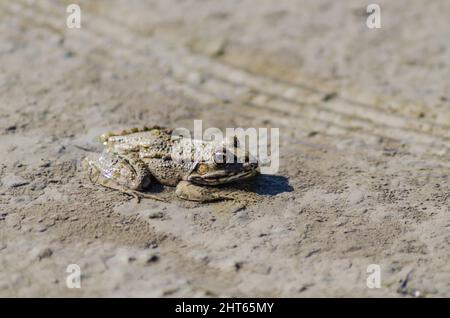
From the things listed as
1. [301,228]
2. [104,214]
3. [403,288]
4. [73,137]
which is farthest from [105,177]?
[403,288]

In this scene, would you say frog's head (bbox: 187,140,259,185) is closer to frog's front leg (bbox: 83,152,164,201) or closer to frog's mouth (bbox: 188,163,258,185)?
frog's mouth (bbox: 188,163,258,185)

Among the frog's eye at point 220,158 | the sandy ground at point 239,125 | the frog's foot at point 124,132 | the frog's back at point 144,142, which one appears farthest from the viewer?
the frog's foot at point 124,132

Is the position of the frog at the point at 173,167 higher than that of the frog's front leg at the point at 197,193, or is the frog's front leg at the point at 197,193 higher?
the frog at the point at 173,167

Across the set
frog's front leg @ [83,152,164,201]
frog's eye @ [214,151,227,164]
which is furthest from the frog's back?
frog's eye @ [214,151,227,164]

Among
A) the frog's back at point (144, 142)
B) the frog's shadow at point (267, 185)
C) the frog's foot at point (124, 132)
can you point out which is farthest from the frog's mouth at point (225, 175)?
the frog's foot at point (124, 132)

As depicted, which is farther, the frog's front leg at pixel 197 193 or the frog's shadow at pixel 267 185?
the frog's shadow at pixel 267 185

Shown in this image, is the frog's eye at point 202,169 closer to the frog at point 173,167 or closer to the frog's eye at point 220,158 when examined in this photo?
the frog at point 173,167

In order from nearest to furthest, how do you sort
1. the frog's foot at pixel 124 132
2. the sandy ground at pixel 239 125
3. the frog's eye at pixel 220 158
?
1. the sandy ground at pixel 239 125
2. the frog's eye at pixel 220 158
3. the frog's foot at pixel 124 132
